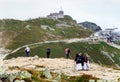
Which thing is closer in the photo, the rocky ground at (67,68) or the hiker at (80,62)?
the rocky ground at (67,68)

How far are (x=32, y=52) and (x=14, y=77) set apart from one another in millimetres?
164371

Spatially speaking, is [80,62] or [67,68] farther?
[67,68]

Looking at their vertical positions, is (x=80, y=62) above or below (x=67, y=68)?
above

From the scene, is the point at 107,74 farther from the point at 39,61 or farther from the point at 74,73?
the point at 39,61

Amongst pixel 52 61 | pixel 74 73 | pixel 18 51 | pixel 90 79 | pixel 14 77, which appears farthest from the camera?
pixel 18 51

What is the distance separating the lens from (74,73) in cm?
5000

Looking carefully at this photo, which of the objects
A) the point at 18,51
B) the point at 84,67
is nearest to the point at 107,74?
the point at 84,67

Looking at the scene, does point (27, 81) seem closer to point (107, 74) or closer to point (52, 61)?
point (107, 74)

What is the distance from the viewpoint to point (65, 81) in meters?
41.0

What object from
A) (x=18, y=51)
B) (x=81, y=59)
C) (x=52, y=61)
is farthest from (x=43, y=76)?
(x=18, y=51)

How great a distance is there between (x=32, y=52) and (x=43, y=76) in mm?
156300

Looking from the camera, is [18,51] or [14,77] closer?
[14,77]

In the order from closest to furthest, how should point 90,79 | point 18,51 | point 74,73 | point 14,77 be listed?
point 14,77 → point 90,79 → point 74,73 → point 18,51

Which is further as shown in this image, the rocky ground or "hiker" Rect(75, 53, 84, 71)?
"hiker" Rect(75, 53, 84, 71)
